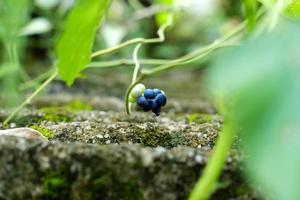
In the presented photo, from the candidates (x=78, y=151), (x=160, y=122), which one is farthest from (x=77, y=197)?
→ (x=160, y=122)

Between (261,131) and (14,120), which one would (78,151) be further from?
(14,120)

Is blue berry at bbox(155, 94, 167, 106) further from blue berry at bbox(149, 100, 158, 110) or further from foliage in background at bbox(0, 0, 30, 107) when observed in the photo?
foliage in background at bbox(0, 0, 30, 107)

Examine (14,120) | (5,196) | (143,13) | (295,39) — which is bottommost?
(5,196)

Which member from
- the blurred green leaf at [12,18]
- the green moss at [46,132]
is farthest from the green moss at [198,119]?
the blurred green leaf at [12,18]

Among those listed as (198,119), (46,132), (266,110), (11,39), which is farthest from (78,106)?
(266,110)

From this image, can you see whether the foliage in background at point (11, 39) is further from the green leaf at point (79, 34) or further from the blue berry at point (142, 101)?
the green leaf at point (79, 34)

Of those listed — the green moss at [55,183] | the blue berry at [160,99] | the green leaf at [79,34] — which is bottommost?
the green moss at [55,183]

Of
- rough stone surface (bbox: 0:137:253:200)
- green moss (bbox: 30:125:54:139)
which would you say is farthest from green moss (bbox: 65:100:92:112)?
rough stone surface (bbox: 0:137:253:200)
